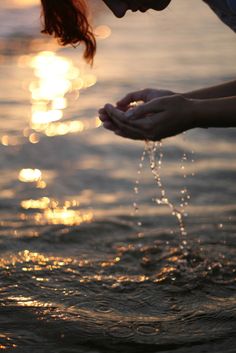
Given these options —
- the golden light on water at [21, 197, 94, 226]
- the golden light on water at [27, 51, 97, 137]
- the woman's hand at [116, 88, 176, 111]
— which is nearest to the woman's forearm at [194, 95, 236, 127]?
the woman's hand at [116, 88, 176, 111]

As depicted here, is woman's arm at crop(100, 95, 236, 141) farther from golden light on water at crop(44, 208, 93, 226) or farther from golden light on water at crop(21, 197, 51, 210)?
golden light on water at crop(21, 197, 51, 210)

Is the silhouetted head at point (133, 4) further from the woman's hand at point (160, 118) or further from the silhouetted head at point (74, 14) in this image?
the woman's hand at point (160, 118)

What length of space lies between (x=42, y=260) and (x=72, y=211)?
0.87 metres

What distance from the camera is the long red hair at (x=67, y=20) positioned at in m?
4.62

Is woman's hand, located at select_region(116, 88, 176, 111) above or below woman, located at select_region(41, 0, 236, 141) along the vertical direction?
below

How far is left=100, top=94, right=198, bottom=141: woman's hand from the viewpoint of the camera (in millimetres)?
4305

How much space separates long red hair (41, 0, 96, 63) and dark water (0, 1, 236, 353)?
4.63 ft

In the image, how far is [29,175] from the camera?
7.29m

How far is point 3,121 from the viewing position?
8508 millimetres

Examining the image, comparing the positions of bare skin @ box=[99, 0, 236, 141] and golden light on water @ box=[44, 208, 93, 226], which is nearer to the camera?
bare skin @ box=[99, 0, 236, 141]

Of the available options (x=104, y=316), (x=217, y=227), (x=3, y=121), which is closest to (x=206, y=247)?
(x=217, y=227)

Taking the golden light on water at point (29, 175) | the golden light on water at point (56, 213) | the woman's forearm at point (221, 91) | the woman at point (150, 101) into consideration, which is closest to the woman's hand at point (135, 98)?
the woman at point (150, 101)

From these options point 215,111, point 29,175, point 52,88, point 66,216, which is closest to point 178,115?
point 215,111

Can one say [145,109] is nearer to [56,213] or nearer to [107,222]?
[107,222]
